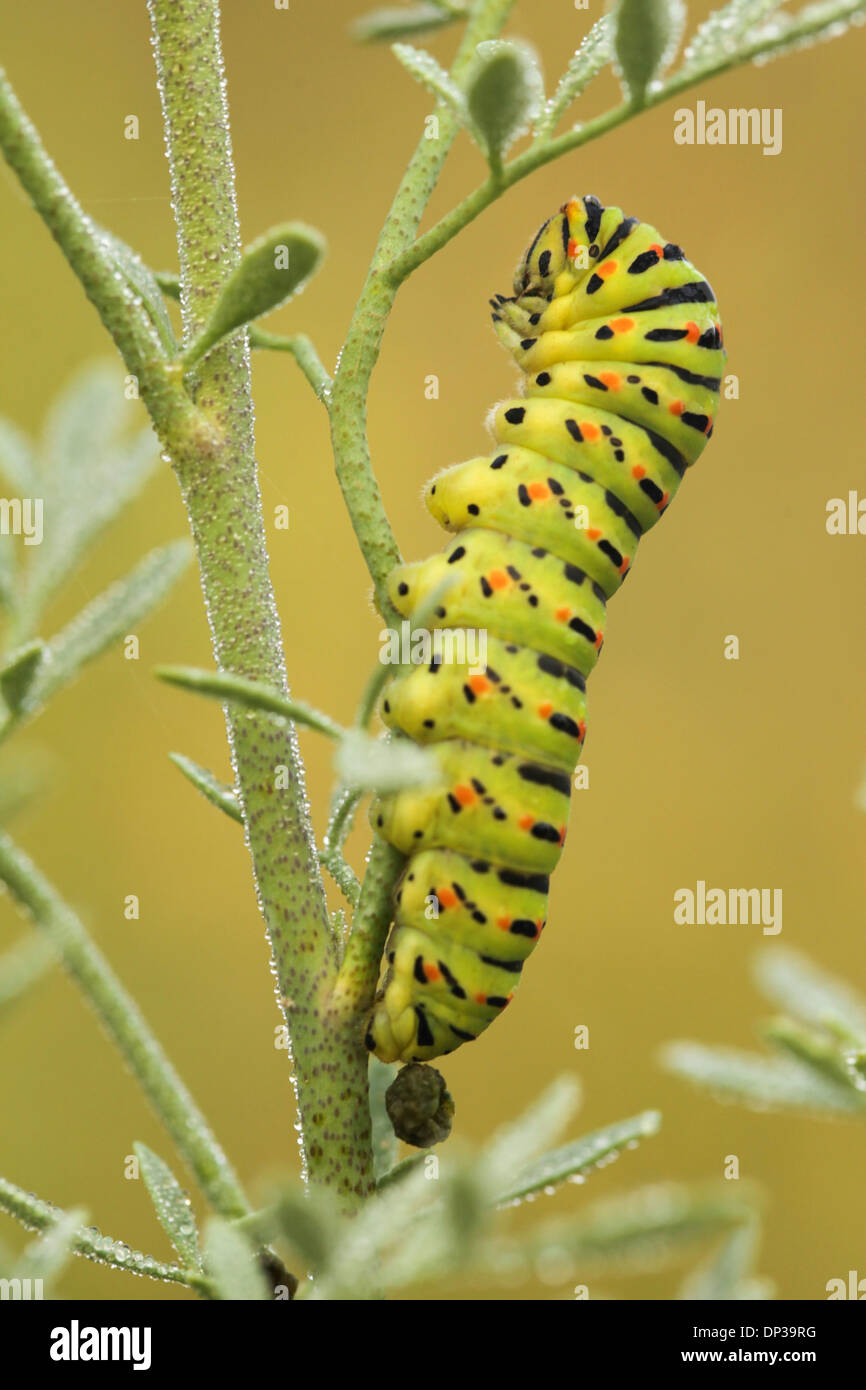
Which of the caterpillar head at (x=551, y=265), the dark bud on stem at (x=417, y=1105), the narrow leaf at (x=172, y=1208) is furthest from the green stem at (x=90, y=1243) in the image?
the caterpillar head at (x=551, y=265)

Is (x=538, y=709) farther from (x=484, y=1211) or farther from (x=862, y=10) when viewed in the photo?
(x=484, y=1211)

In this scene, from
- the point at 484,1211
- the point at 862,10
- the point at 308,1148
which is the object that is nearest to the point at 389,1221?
the point at 484,1211

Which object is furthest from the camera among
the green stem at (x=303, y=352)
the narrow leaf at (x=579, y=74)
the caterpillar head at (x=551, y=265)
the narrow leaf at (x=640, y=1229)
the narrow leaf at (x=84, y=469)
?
the caterpillar head at (x=551, y=265)

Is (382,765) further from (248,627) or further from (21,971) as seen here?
(248,627)

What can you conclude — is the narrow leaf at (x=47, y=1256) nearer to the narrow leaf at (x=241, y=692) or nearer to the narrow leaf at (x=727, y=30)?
the narrow leaf at (x=241, y=692)

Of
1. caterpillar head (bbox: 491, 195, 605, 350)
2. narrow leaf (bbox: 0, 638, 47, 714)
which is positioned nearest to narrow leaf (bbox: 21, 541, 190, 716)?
narrow leaf (bbox: 0, 638, 47, 714)

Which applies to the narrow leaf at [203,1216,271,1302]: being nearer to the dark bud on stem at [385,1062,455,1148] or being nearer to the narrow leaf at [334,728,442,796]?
the narrow leaf at [334,728,442,796]
